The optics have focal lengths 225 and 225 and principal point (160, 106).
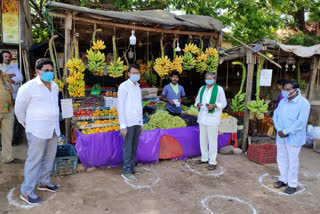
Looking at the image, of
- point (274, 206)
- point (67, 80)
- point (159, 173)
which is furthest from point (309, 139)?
point (67, 80)

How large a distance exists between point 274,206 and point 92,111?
4.04 meters

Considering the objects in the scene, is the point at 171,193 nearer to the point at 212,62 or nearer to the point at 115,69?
the point at 115,69

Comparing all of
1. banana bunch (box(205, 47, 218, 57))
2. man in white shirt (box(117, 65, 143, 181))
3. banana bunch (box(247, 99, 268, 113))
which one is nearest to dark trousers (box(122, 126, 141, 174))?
man in white shirt (box(117, 65, 143, 181))

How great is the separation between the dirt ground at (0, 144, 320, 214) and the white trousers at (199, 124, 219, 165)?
28cm

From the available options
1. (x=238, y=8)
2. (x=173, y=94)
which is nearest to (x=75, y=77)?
(x=173, y=94)

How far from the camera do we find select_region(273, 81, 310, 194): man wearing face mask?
347cm

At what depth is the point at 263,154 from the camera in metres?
5.02

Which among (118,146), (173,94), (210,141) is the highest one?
(173,94)

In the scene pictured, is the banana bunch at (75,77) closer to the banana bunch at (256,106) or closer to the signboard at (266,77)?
the banana bunch at (256,106)

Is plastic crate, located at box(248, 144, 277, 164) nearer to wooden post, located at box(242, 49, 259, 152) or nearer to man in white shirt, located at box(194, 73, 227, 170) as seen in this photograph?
wooden post, located at box(242, 49, 259, 152)

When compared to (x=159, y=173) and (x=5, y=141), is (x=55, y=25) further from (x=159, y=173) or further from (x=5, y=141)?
(x=159, y=173)

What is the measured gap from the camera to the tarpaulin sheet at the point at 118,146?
427cm

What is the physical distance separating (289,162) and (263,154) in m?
1.38

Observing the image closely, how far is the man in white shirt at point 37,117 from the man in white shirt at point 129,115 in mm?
1039
